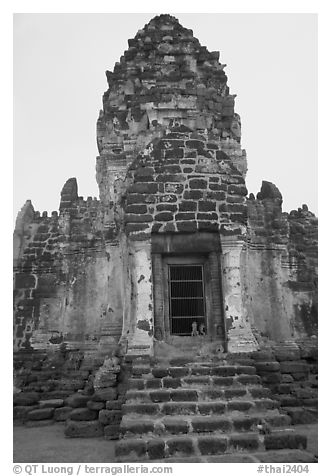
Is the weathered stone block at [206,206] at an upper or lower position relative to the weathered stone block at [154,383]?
upper

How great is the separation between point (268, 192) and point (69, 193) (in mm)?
6195

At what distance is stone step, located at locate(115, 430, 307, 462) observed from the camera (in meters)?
6.12

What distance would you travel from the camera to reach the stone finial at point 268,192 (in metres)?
14.1

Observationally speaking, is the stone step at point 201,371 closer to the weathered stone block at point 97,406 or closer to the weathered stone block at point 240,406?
the weathered stone block at point 240,406

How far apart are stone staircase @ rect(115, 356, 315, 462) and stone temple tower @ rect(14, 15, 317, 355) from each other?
95 centimetres

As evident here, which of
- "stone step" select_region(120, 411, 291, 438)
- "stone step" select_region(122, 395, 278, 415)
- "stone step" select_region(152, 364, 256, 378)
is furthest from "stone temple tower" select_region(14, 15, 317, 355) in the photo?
"stone step" select_region(120, 411, 291, 438)

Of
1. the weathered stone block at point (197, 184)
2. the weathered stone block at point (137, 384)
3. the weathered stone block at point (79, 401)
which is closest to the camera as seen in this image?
the weathered stone block at point (137, 384)

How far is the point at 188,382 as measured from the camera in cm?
761

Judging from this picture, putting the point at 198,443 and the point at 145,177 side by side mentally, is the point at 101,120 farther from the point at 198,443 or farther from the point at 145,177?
the point at 198,443

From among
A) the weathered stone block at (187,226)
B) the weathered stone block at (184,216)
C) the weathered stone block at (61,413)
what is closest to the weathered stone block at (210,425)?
the weathered stone block at (187,226)

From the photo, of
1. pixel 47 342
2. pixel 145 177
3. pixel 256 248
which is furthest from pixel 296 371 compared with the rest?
pixel 47 342

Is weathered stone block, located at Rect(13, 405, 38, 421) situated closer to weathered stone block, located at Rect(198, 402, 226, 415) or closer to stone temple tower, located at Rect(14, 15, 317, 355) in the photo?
stone temple tower, located at Rect(14, 15, 317, 355)

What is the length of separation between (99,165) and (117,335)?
5594 mm

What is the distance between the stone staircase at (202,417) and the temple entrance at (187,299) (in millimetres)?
1029
